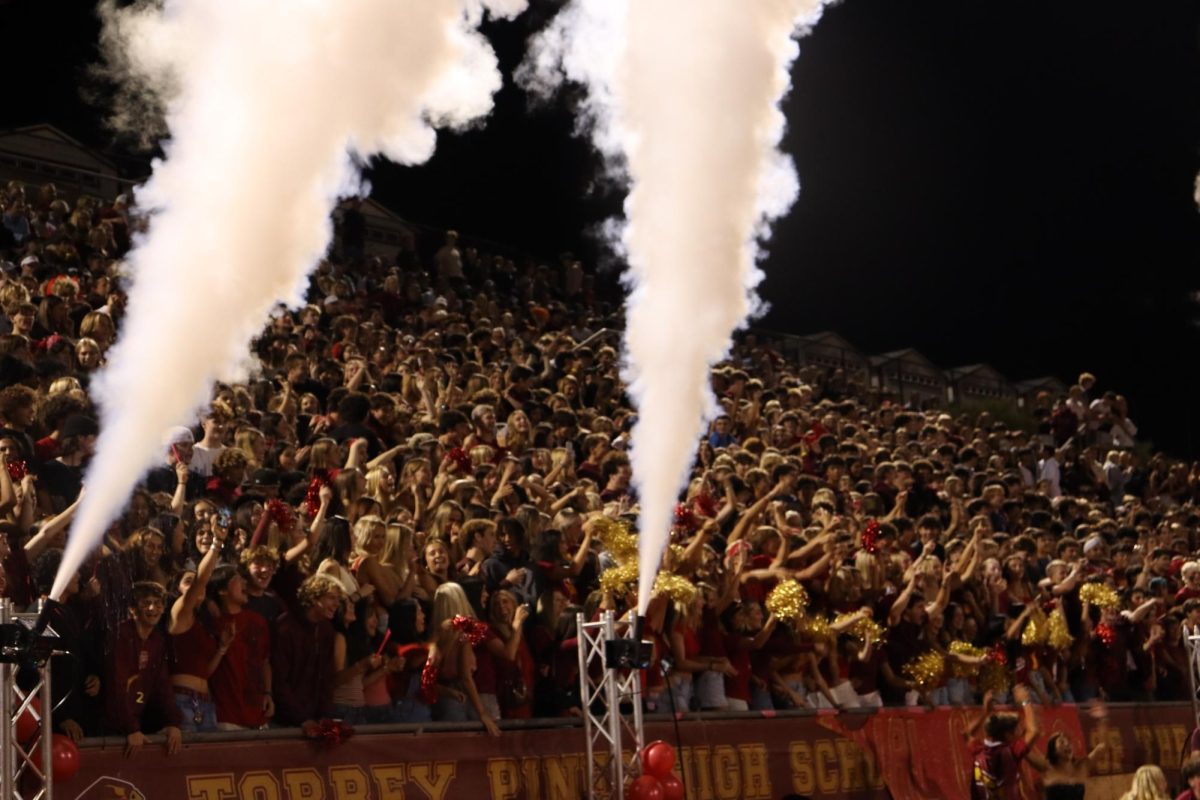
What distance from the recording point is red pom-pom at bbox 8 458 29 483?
9.33 metres

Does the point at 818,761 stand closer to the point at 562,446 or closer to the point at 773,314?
the point at 562,446

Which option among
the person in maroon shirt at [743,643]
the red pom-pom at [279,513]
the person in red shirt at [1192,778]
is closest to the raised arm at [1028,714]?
the person in red shirt at [1192,778]

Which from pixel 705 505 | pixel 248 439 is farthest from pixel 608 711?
pixel 705 505

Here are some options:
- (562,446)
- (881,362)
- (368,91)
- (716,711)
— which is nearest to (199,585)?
(368,91)

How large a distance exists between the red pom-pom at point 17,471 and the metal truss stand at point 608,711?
3.63 metres

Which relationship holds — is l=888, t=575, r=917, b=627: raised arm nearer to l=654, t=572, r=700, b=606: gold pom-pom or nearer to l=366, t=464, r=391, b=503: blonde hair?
l=654, t=572, r=700, b=606: gold pom-pom

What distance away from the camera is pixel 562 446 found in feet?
54.2

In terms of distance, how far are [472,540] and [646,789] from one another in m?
2.10

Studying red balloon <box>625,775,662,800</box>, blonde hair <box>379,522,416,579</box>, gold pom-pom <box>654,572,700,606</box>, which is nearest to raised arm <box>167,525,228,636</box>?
blonde hair <box>379,522,416,579</box>

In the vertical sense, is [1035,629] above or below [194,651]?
above

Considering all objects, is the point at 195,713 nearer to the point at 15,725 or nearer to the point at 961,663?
the point at 15,725

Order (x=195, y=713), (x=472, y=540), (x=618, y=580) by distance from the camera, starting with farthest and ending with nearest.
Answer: (x=618, y=580)
(x=472, y=540)
(x=195, y=713)

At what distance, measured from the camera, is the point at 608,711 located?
429 inches

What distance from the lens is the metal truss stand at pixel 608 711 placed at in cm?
1084
